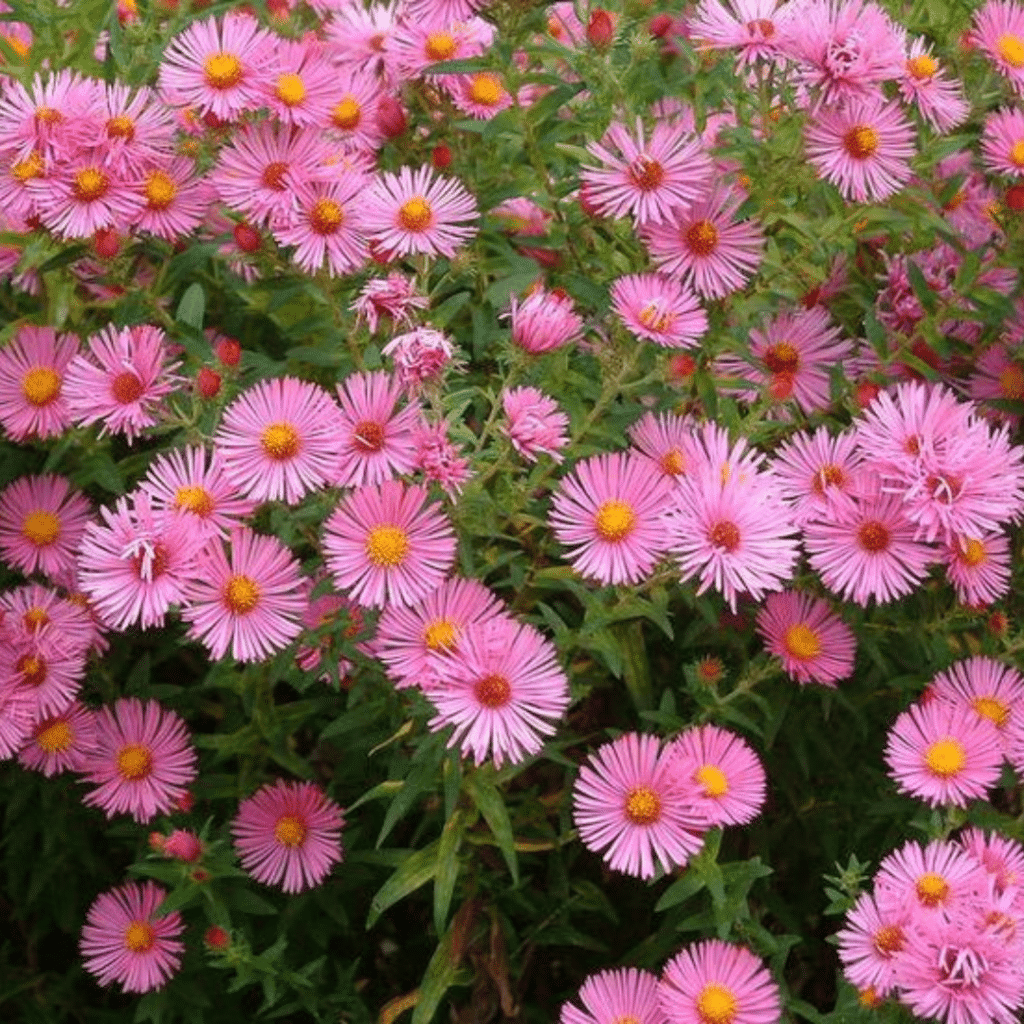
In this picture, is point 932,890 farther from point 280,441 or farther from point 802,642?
point 280,441

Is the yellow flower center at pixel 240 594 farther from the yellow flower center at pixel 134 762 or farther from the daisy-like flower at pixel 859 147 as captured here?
the daisy-like flower at pixel 859 147

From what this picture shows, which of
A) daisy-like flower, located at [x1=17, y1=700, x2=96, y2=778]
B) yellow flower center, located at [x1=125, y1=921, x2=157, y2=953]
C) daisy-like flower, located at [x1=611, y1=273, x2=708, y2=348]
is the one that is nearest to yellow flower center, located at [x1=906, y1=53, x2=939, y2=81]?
daisy-like flower, located at [x1=611, y1=273, x2=708, y2=348]

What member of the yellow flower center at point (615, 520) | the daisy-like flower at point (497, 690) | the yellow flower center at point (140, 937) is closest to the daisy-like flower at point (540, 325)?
the yellow flower center at point (615, 520)

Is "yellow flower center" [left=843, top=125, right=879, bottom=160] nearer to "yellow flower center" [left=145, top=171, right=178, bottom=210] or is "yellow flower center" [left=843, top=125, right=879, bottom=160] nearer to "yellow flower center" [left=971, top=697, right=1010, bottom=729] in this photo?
"yellow flower center" [left=971, top=697, right=1010, bottom=729]

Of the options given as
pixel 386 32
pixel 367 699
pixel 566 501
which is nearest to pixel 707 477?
pixel 566 501

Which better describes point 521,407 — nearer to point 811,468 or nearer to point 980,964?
point 811,468
